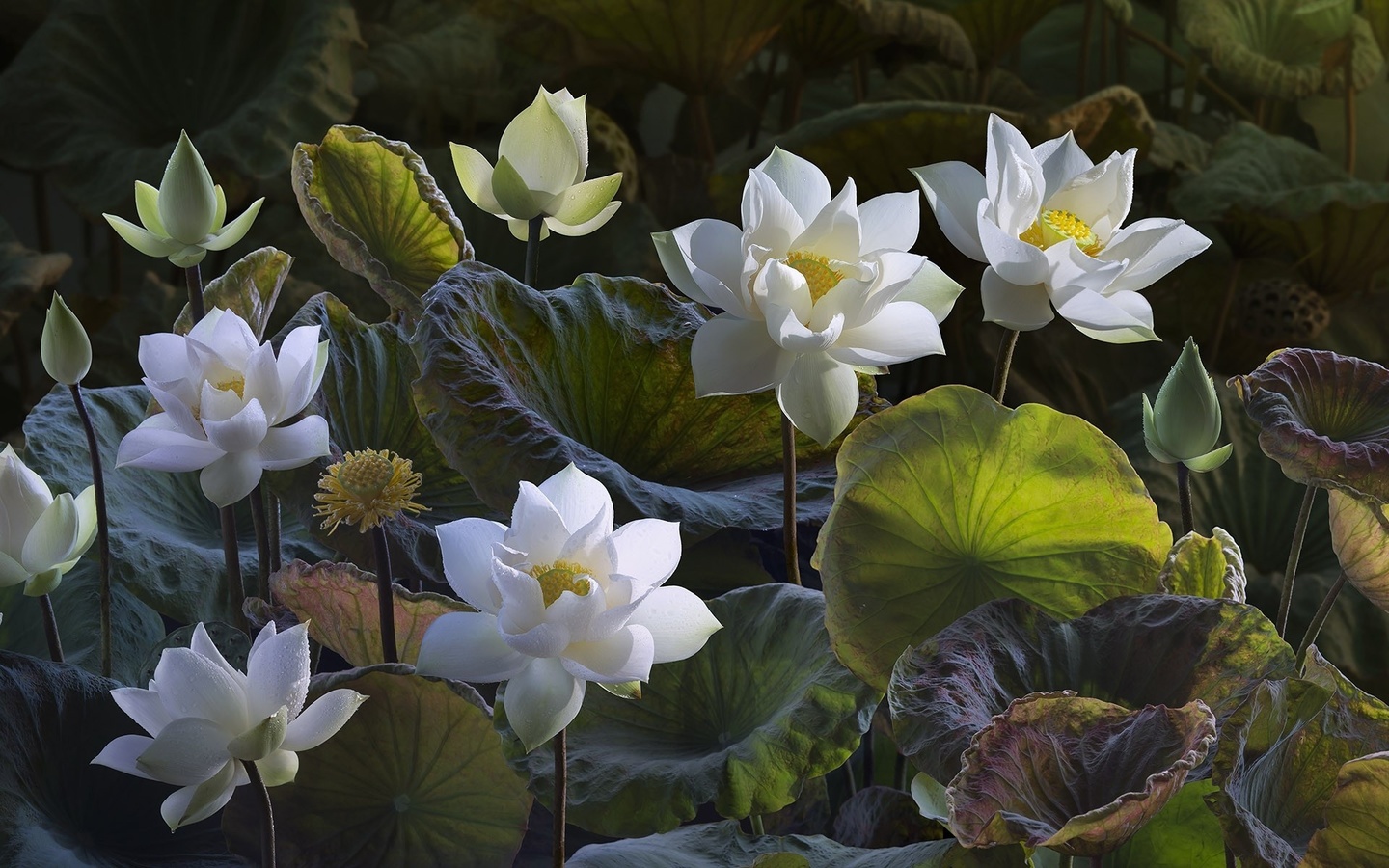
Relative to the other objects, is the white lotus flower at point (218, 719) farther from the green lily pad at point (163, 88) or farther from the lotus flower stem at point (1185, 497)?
the green lily pad at point (163, 88)

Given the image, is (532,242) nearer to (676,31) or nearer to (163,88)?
(676,31)

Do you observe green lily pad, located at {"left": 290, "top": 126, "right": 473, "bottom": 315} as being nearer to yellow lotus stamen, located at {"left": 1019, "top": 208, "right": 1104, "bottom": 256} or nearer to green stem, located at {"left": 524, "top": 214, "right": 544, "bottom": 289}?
green stem, located at {"left": 524, "top": 214, "right": 544, "bottom": 289}

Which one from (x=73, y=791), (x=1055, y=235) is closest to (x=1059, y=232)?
(x=1055, y=235)

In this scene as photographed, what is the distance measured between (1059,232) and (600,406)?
18 cm

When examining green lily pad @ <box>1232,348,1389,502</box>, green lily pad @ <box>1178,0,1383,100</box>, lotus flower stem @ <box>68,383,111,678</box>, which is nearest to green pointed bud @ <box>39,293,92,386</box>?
lotus flower stem @ <box>68,383,111,678</box>

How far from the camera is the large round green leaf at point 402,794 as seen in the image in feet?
1.09

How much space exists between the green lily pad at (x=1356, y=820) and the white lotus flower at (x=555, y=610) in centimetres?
14

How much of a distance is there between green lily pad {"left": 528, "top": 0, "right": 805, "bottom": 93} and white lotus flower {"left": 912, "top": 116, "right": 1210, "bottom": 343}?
1.08m

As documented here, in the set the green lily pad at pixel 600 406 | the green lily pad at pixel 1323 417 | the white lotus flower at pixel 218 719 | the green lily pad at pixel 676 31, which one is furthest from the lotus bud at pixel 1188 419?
the green lily pad at pixel 676 31

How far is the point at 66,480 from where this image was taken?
18.4 inches

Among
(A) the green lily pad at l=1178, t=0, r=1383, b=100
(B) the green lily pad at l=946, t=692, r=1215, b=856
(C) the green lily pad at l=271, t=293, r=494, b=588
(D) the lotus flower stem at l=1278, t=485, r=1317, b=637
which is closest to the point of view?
(B) the green lily pad at l=946, t=692, r=1215, b=856

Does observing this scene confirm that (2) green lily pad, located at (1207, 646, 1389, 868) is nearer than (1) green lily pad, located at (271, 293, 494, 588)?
Yes

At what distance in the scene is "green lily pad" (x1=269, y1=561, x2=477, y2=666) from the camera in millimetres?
355

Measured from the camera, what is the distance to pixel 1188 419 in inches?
13.7
